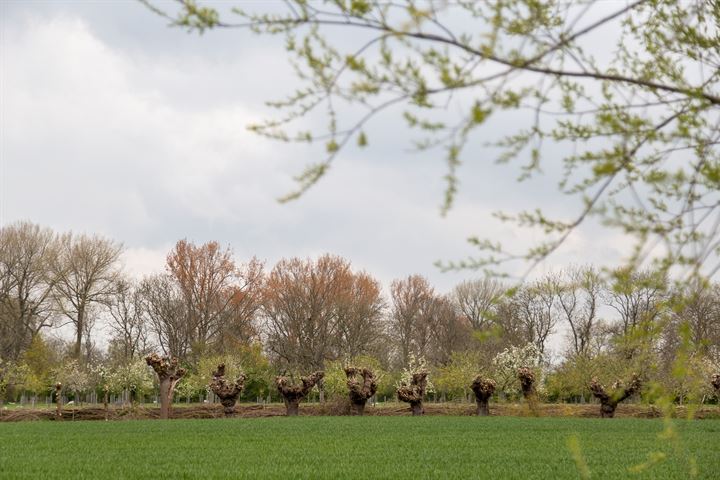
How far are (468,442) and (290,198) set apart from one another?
13.1 m

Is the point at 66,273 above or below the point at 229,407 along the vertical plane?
above

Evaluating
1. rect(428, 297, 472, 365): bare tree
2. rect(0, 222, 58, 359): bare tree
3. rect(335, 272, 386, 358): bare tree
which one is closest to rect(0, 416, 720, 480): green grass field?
rect(0, 222, 58, 359): bare tree

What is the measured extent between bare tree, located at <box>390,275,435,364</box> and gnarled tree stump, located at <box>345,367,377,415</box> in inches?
754

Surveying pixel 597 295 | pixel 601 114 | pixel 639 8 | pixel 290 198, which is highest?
pixel 597 295

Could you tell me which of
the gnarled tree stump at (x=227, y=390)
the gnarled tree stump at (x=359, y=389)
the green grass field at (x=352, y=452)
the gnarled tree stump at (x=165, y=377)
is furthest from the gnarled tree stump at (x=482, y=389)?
the gnarled tree stump at (x=165, y=377)

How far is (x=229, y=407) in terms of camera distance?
2955 centimetres

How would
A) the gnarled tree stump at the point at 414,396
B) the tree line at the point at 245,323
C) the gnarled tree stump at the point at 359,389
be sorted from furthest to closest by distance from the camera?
the tree line at the point at 245,323 → the gnarled tree stump at the point at 359,389 → the gnarled tree stump at the point at 414,396

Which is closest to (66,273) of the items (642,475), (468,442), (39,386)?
(39,386)

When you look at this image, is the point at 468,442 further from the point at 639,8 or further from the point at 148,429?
the point at 639,8

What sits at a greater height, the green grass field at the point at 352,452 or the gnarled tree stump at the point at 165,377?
the gnarled tree stump at the point at 165,377

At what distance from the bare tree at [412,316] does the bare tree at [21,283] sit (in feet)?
73.7

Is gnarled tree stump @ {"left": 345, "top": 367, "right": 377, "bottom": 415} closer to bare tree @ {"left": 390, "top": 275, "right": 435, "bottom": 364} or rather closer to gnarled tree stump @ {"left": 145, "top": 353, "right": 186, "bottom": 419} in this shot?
gnarled tree stump @ {"left": 145, "top": 353, "right": 186, "bottom": 419}

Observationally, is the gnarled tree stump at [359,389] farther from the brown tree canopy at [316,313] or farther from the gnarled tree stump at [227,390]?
the brown tree canopy at [316,313]

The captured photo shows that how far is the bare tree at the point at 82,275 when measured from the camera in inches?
1490
